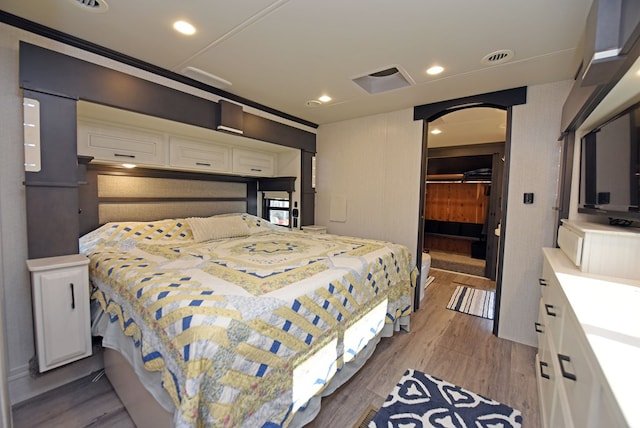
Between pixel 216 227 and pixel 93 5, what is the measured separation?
1.89 m

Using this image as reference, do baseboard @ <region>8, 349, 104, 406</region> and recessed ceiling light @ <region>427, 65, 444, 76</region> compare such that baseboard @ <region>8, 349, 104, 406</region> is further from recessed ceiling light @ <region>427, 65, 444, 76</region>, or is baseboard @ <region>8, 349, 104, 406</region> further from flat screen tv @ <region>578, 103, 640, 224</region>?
flat screen tv @ <region>578, 103, 640, 224</region>

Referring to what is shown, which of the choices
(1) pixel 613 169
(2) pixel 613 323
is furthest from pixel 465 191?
(2) pixel 613 323

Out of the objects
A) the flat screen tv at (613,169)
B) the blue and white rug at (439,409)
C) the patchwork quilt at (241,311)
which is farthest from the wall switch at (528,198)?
the blue and white rug at (439,409)

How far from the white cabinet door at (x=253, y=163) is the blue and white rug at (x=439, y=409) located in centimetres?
278

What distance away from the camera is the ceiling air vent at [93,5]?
1465 millimetres

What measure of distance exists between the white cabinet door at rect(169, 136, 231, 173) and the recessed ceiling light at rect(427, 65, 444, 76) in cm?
228

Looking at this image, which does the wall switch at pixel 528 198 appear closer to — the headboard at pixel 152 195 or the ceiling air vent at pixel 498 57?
the ceiling air vent at pixel 498 57

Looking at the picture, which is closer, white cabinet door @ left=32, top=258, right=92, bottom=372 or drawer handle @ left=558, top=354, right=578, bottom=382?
drawer handle @ left=558, top=354, right=578, bottom=382

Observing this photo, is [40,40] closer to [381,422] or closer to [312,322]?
[312,322]

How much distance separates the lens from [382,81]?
2559 millimetres

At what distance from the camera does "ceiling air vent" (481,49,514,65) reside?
6.10 feet

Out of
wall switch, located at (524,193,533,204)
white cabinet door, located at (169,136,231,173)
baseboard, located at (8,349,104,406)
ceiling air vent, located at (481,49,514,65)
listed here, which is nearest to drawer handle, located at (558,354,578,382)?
wall switch, located at (524,193,533,204)

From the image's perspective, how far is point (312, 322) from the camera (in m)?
1.47

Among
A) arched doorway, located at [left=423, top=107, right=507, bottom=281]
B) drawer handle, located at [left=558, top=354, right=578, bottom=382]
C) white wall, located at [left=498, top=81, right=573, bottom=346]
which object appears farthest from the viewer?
arched doorway, located at [left=423, top=107, right=507, bottom=281]
